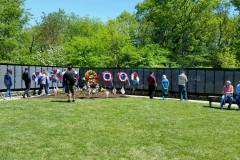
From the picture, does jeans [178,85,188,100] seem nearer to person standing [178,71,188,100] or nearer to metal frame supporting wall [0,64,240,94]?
person standing [178,71,188,100]

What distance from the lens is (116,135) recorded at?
7.83 m

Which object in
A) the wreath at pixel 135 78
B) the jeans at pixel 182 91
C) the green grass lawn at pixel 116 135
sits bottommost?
the green grass lawn at pixel 116 135

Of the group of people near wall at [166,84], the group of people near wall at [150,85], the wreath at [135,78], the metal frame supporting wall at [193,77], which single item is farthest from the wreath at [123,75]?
the group of people near wall at [166,84]

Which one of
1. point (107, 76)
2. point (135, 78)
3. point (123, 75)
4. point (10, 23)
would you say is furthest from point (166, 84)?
point (10, 23)

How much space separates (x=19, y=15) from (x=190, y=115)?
34.0 metres

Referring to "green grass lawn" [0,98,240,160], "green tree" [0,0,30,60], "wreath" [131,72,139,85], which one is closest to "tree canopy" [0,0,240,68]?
"green tree" [0,0,30,60]

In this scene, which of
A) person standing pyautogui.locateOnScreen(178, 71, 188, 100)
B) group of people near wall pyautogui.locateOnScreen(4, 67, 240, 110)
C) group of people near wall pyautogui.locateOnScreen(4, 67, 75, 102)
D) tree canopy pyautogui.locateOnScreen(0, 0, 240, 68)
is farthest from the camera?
tree canopy pyautogui.locateOnScreen(0, 0, 240, 68)

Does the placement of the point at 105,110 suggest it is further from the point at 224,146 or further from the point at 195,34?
the point at 195,34

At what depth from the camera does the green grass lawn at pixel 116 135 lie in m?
6.23

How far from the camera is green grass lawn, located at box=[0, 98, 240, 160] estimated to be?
245 inches

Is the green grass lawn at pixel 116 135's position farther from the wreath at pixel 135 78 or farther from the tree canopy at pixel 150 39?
the tree canopy at pixel 150 39

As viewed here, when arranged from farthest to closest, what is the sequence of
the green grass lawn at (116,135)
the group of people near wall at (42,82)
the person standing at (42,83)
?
1. the person standing at (42,83)
2. the group of people near wall at (42,82)
3. the green grass lawn at (116,135)

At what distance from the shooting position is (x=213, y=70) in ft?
61.7

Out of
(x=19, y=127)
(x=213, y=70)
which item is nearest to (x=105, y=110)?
(x=19, y=127)
